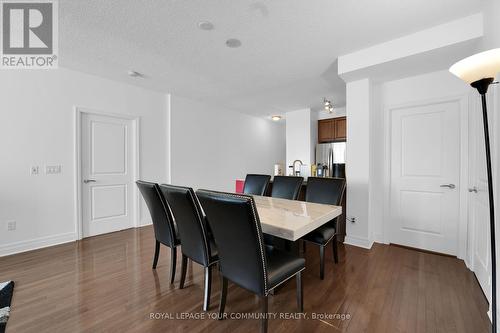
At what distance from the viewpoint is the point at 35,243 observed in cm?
300

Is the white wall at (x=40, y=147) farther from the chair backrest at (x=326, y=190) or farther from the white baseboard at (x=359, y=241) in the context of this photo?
the white baseboard at (x=359, y=241)

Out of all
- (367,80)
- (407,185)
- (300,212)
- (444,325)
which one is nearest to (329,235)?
(300,212)

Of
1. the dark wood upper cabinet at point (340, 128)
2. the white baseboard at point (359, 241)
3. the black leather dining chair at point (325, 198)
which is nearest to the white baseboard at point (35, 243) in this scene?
the black leather dining chair at point (325, 198)

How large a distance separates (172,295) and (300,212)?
135 centimetres

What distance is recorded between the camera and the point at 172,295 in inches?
77.8

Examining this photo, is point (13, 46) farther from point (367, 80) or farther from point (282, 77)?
point (367, 80)

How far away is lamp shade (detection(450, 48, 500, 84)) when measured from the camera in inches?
44.1

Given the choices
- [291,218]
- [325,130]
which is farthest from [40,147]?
[325,130]

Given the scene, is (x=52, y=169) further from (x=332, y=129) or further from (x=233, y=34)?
(x=332, y=129)

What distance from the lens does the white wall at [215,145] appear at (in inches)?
180

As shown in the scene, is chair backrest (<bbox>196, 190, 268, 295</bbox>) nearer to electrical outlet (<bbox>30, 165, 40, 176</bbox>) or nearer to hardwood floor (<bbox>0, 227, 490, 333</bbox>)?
hardwood floor (<bbox>0, 227, 490, 333</bbox>)

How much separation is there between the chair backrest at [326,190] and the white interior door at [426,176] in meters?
1.11

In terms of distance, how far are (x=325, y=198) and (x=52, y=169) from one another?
12.3 ft

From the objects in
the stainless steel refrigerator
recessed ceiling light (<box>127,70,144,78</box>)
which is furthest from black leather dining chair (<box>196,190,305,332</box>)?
the stainless steel refrigerator
